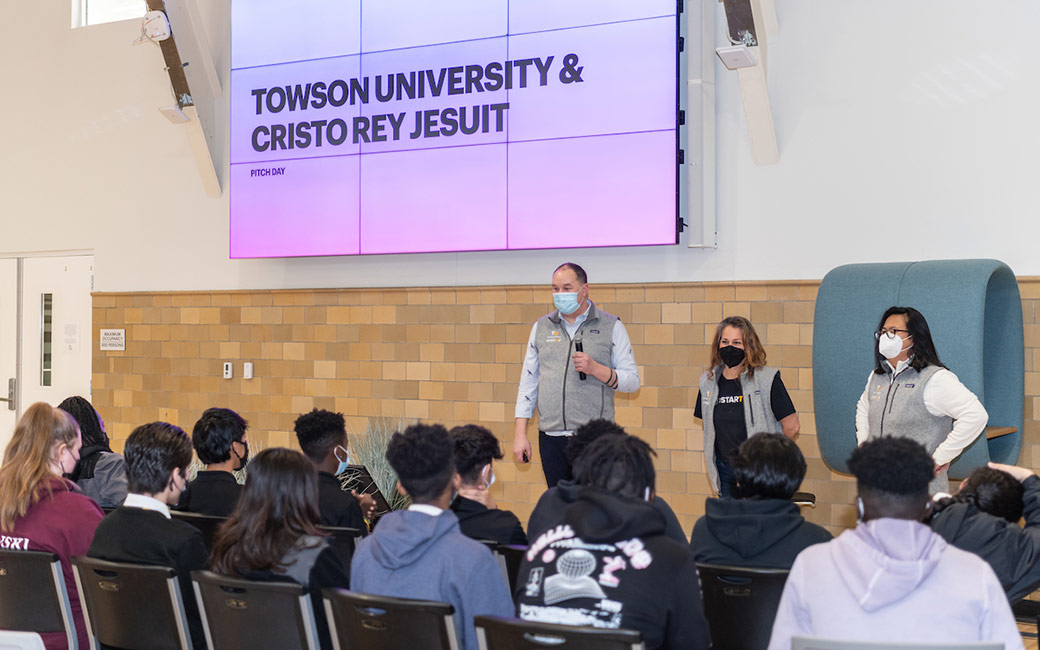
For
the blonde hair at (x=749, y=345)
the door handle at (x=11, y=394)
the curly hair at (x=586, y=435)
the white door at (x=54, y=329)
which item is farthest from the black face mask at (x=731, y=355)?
the door handle at (x=11, y=394)

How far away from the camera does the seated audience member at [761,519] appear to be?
2.52 m

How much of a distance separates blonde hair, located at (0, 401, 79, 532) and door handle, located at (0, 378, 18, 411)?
5461 mm

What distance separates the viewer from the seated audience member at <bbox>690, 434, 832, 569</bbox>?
2.52 metres

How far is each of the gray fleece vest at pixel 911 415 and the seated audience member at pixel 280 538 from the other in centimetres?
228

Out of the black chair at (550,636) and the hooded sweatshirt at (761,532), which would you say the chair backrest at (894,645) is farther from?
the hooded sweatshirt at (761,532)

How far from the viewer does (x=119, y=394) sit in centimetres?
781

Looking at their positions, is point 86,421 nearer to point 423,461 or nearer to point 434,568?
point 423,461

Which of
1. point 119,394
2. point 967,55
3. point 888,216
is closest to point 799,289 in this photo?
point 888,216

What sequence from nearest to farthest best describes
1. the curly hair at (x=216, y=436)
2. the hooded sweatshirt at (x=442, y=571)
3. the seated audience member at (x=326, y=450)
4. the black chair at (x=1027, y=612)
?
the hooded sweatshirt at (x=442, y=571) < the seated audience member at (x=326, y=450) < the curly hair at (x=216, y=436) < the black chair at (x=1027, y=612)

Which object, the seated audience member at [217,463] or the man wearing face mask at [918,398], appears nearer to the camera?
the seated audience member at [217,463]

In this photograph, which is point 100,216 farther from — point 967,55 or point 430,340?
point 967,55

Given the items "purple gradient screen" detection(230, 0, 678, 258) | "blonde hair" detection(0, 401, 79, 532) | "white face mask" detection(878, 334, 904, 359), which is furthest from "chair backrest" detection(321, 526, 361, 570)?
"purple gradient screen" detection(230, 0, 678, 258)

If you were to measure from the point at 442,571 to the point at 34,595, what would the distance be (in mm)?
1379

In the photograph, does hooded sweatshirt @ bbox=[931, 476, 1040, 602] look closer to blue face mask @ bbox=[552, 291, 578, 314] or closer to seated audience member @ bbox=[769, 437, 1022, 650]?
seated audience member @ bbox=[769, 437, 1022, 650]
